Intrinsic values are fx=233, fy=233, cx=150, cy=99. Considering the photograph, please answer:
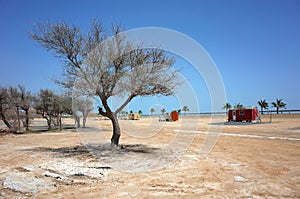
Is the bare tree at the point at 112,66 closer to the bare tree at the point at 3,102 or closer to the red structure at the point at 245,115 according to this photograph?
the bare tree at the point at 3,102

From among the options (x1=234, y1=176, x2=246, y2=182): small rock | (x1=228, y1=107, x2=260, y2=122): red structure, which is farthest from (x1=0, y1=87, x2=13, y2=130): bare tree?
(x1=228, y1=107, x2=260, y2=122): red structure

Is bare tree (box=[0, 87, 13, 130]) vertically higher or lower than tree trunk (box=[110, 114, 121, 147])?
higher

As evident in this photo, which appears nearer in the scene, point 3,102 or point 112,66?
point 112,66

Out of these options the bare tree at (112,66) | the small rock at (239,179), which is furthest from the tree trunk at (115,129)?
the small rock at (239,179)

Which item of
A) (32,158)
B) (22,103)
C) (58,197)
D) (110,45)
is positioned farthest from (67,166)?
(22,103)

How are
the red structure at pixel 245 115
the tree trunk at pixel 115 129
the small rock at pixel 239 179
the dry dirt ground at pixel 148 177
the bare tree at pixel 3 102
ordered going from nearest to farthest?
the dry dirt ground at pixel 148 177
the small rock at pixel 239 179
the tree trunk at pixel 115 129
the bare tree at pixel 3 102
the red structure at pixel 245 115

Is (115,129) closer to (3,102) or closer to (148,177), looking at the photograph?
(148,177)

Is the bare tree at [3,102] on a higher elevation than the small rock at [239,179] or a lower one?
higher

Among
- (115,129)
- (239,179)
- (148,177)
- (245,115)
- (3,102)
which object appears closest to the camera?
(239,179)

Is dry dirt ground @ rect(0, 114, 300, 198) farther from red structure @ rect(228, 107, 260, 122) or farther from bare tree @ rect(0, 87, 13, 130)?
red structure @ rect(228, 107, 260, 122)

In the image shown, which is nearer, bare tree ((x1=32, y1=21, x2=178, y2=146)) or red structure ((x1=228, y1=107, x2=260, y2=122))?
bare tree ((x1=32, y1=21, x2=178, y2=146))

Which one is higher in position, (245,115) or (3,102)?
(3,102)

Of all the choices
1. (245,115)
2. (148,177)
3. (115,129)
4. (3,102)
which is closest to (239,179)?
(148,177)

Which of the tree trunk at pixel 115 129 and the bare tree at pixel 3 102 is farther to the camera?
the bare tree at pixel 3 102
